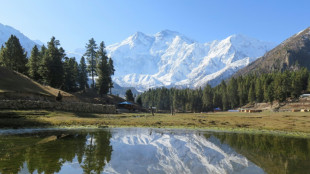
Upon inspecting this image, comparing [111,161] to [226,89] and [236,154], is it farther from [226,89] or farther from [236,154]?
[226,89]

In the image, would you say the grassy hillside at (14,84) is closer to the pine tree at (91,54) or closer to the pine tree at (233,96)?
the pine tree at (91,54)

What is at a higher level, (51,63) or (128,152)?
(51,63)

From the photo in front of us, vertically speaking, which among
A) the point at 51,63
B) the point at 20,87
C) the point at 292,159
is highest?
the point at 51,63

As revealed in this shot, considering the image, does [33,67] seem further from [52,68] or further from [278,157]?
[278,157]

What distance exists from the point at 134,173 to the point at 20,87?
47219 millimetres

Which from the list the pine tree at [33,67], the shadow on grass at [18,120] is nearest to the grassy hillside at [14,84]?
the shadow on grass at [18,120]

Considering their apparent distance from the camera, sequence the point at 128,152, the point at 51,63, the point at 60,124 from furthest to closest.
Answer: the point at 51,63 → the point at 60,124 → the point at 128,152

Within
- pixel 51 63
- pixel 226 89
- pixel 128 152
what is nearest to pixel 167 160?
pixel 128 152

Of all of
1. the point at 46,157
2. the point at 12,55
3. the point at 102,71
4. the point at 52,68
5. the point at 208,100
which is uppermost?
the point at 12,55

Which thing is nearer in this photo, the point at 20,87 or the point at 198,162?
the point at 198,162

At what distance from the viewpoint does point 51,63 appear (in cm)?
7469

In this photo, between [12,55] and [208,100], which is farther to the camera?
[208,100]

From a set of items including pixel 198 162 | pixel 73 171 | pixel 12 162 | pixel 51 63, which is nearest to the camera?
pixel 73 171

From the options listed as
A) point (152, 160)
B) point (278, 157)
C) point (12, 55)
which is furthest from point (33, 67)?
point (278, 157)
